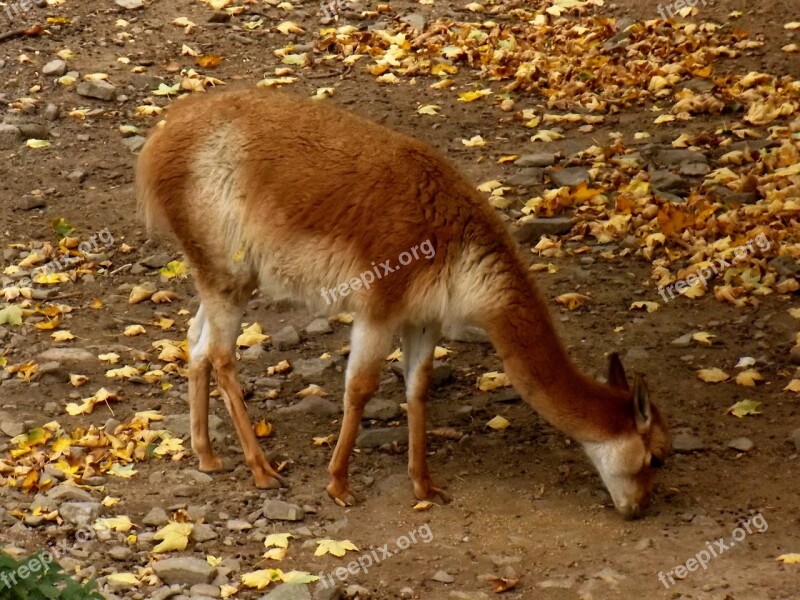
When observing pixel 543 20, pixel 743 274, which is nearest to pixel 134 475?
pixel 743 274

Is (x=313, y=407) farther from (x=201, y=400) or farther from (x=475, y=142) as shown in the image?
(x=475, y=142)

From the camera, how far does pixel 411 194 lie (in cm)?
664

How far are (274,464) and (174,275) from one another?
2733mm

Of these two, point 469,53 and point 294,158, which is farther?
point 469,53

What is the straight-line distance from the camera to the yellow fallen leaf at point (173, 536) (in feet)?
20.5

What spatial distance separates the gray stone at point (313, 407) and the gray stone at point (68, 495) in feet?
5.39

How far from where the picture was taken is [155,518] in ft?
21.4

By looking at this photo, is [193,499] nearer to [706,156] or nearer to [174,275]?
[174,275]

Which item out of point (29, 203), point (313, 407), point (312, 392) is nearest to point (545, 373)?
point (313, 407)

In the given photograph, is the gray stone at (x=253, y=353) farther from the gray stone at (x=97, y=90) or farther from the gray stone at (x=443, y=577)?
the gray stone at (x=97, y=90)

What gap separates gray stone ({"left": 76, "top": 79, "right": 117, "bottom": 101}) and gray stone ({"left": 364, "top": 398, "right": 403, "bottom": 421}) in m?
5.53

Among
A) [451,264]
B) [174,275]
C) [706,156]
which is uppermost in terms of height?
[451,264]

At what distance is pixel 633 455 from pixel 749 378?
162cm

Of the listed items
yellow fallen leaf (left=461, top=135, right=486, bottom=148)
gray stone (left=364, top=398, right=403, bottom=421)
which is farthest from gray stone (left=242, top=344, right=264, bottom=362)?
yellow fallen leaf (left=461, top=135, right=486, bottom=148)
